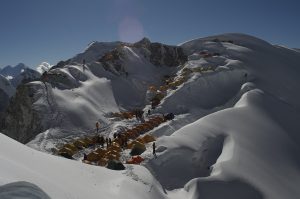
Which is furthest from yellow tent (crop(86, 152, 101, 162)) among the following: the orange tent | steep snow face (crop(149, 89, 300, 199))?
steep snow face (crop(149, 89, 300, 199))

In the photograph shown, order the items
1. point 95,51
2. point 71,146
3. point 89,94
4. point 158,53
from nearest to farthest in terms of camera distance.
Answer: point 71,146 → point 89,94 → point 158,53 → point 95,51

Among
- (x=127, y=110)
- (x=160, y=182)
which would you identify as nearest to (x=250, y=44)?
(x=127, y=110)

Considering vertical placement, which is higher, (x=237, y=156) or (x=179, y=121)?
(x=237, y=156)

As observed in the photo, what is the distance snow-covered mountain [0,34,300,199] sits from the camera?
80.5ft

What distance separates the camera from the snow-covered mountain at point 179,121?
966 inches

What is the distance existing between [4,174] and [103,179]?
13.6 meters

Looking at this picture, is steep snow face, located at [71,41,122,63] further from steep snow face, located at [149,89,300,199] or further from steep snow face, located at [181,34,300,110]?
steep snow face, located at [149,89,300,199]

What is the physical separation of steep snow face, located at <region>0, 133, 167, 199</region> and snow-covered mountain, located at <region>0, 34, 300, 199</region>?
101 mm

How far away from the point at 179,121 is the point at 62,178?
37406mm

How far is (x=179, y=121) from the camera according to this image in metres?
54.2

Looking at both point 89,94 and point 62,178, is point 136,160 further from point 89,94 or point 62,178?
point 89,94

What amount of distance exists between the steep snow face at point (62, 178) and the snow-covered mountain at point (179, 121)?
101mm

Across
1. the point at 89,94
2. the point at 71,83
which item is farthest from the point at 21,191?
the point at 71,83

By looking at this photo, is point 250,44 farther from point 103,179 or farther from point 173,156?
point 103,179
